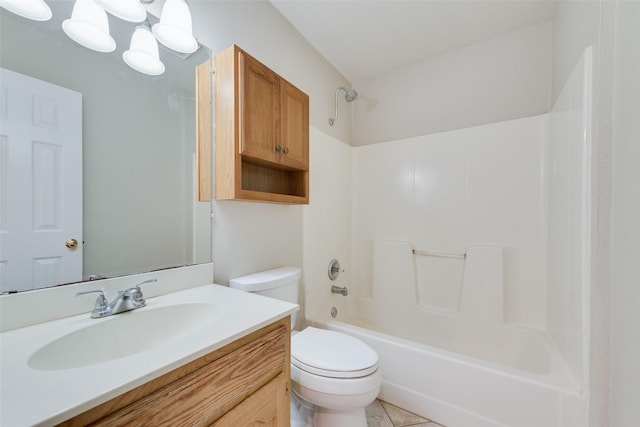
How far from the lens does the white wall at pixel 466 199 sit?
Result: 64.3 inches

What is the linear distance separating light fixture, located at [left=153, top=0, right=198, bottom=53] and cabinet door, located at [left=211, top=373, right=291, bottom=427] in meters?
1.30

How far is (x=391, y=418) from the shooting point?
4.38ft

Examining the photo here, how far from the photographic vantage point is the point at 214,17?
3.98ft

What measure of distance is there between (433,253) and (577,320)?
0.90m

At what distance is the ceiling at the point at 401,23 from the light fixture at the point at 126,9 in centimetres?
94

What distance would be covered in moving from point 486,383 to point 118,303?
1.57 meters

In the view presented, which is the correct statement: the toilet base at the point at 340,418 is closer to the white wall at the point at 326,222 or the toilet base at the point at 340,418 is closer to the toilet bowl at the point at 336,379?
the toilet bowl at the point at 336,379

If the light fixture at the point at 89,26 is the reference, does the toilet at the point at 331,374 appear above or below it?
below

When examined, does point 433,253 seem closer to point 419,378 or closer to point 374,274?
point 374,274

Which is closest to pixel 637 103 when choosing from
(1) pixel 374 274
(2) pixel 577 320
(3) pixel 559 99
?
(2) pixel 577 320

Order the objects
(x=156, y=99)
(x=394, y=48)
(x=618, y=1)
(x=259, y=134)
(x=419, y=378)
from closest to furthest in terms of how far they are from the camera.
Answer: (x=618, y=1)
(x=156, y=99)
(x=259, y=134)
(x=419, y=378)
(x=394, y=48)

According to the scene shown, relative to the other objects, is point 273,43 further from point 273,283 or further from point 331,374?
point 331,374

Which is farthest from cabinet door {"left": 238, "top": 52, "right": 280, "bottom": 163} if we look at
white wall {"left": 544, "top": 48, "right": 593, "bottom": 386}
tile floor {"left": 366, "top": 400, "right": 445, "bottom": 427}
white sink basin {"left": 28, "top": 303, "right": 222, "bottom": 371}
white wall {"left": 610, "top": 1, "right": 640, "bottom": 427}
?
tile floor {"left": 366, "top": 400, "right": 445, "bottom": 427}

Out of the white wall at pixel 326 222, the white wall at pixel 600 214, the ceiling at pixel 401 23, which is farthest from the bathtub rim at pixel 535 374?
the ceiling at pixel 401 23
